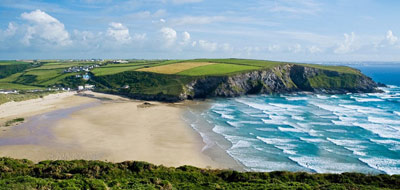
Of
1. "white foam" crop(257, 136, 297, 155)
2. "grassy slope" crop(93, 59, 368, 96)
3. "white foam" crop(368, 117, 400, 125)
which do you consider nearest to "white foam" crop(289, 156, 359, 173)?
"white foam" crop(257, 136, 297, 155)

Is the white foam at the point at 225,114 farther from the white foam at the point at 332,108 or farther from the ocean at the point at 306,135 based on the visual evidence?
the white foam at the point at 332,108

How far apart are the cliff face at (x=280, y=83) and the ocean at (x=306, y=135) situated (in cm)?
1888

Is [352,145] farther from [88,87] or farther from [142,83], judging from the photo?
[88,87]

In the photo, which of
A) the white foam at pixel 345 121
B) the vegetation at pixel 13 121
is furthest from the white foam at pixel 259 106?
the vegetation at pixel 13 121

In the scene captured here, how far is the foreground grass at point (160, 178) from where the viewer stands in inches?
813

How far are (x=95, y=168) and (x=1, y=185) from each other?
6584mm

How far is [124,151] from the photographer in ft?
125

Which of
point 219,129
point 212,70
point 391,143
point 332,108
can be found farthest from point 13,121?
point 212,70

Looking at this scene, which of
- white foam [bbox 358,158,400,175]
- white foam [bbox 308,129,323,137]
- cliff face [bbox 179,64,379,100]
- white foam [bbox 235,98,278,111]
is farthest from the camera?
cliff face [bbox 179,64,379,100]

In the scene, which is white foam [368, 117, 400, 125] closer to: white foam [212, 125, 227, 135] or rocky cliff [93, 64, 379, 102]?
white foam [212, 125, 227, 135]

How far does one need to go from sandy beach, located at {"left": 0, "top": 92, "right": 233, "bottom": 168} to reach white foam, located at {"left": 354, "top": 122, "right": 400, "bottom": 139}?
26767mm

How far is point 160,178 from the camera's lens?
75.6 feet

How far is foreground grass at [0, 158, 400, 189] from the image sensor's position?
Result: 20.6 m

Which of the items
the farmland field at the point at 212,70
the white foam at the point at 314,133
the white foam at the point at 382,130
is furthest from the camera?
the farmland field at the point at 212,70
